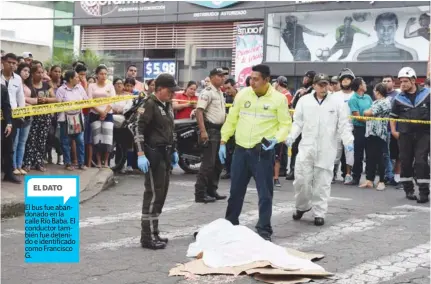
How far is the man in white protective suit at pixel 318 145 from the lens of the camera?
792cm

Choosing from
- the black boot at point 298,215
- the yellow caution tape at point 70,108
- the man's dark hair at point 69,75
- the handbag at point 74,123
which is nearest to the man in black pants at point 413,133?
the yellow caution tape at point 70,108

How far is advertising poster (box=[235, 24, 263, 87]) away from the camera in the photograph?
30719mm

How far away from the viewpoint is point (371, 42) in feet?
90.0

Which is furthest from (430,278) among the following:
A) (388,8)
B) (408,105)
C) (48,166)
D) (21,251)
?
(388,8)

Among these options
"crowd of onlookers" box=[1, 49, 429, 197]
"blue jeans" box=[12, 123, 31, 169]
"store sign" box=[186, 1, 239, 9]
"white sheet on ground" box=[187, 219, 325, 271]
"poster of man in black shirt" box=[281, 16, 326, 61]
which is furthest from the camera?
"store sign" box=[186, 1, 239, 9]

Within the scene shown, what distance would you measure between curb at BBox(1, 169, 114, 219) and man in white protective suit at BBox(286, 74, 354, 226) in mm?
3266

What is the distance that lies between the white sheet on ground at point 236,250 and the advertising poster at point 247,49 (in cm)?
2440

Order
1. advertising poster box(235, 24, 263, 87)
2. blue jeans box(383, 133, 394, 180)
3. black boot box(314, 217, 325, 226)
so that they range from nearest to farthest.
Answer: black boot box(314, 217, 325, 226)
blue jeans box(383, 133, 394, 180)
advertising poster box(235, 24, 263, 87)

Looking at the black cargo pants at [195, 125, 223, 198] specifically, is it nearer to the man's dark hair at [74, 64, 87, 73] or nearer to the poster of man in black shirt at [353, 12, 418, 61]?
the man's dark hair at [74, 64, 87, 73]

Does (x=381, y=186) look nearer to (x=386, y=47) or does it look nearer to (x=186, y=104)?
(x=186, y=104)

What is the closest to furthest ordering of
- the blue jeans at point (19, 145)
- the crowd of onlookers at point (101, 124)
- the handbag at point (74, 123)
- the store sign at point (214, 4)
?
the blue jeans at point (19, 145)
the crowd of onlookers at point (101, 124)
the handbag at point (74, 123)
the store sign at point (214, 4)

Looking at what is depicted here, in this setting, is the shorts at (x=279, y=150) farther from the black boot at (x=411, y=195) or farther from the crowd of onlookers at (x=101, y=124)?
the black boot at (x=411, y=195)

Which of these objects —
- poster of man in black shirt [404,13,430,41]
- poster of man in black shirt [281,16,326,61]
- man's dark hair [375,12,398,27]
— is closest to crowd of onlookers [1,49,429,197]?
poster of man in black shirt [404,13,430,41]

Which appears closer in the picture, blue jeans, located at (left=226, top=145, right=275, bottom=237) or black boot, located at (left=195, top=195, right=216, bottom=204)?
blue jeans, located at (left=226, top=145, right=275, bottom=237)
